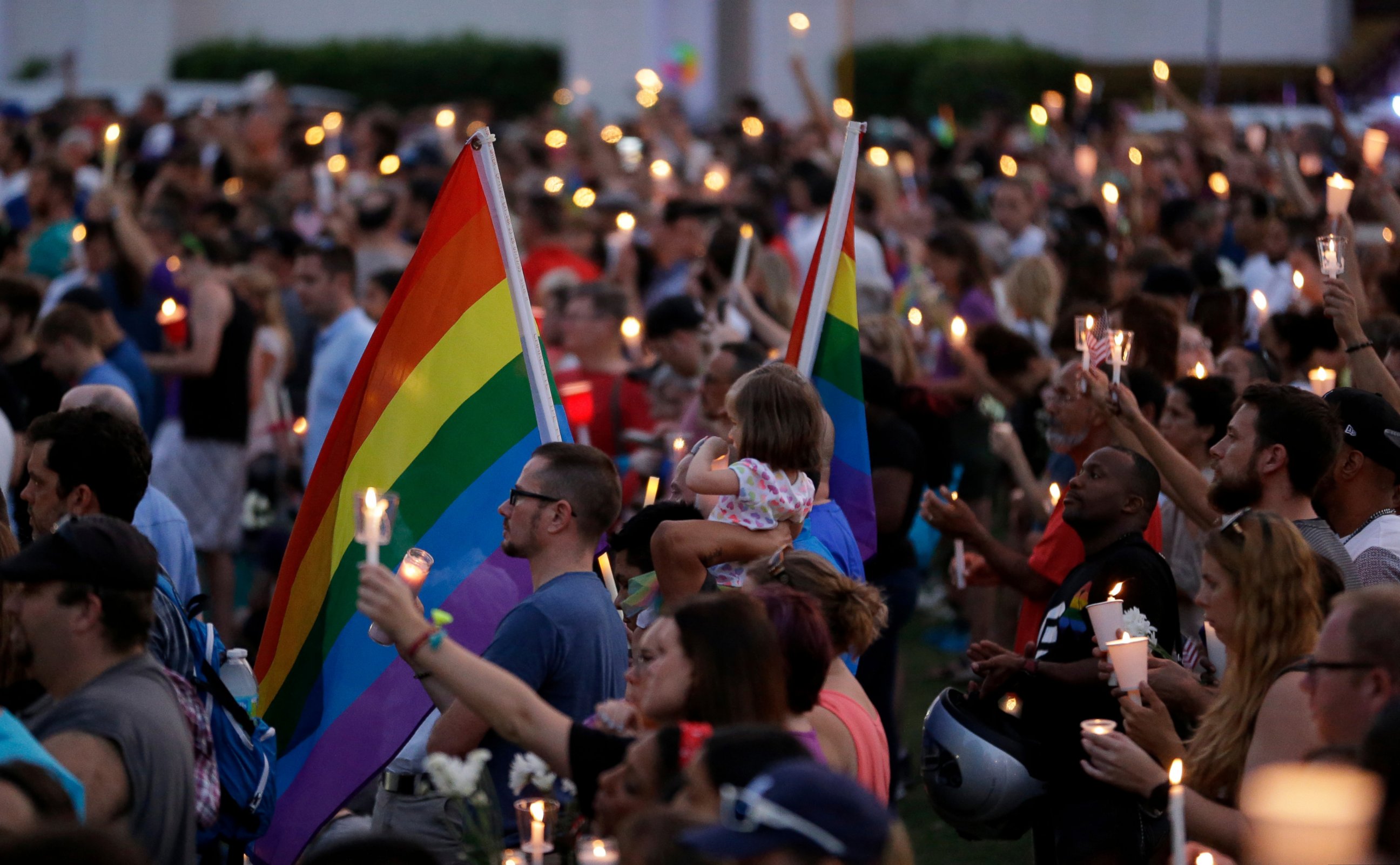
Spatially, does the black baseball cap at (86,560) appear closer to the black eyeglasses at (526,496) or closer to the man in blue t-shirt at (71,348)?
the black eyeglasses at (526,496)

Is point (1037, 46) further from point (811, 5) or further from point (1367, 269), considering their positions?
point (1367, 269)

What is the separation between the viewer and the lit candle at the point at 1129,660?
3.83 m

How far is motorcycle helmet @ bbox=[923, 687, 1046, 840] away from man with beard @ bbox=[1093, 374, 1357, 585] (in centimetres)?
92

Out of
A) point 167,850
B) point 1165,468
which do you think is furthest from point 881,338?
point 167,850

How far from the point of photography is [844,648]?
4.09m

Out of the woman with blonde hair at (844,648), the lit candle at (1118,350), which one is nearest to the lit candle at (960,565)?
the lit candle at (1118,350)

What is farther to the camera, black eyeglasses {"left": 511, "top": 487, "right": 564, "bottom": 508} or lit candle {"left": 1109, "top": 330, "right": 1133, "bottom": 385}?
lit candle {"left": 1109, "top": 330, "right": 1133, "bottom": 385}

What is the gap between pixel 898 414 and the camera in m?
7.01

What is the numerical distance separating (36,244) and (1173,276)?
25.6 feet

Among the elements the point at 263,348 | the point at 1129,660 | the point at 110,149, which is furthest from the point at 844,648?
the point at 110,149

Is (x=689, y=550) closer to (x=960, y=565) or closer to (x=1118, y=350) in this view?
(x=1118, y=350)

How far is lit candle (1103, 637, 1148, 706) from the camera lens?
3828mm

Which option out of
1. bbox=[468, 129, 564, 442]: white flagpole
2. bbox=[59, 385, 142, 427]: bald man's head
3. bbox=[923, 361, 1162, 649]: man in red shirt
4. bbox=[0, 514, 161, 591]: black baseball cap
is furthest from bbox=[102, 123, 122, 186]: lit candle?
bbox=[0, 514, 161, 591]: black baseball cap

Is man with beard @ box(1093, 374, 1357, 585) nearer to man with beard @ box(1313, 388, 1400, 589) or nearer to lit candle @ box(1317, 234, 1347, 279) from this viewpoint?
man with beard @ box(1313, 388, 1400, 589)
